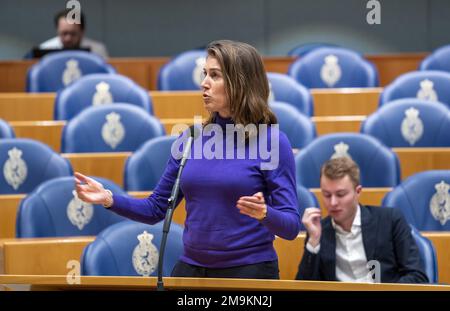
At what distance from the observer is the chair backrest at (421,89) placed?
4398mm

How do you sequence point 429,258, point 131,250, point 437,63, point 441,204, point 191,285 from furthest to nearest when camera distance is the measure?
point 437,63 → point 441,204 → point 429,258 → point 131,250 → point 191,285

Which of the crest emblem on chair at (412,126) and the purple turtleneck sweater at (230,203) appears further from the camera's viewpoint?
the crest emblem on chair at (412,126)

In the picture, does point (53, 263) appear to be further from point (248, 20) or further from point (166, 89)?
point (248, 20)

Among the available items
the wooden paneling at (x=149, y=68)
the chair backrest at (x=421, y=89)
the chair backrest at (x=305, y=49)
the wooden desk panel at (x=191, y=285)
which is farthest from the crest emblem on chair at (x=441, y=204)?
the chair backrest at (x=305, y=49)

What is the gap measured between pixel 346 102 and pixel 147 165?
1463 millimetres

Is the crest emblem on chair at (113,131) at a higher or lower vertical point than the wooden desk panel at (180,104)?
lower

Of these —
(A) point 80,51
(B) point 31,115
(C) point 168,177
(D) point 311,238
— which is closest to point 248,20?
(A) point 80,51

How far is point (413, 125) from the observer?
12.8ft

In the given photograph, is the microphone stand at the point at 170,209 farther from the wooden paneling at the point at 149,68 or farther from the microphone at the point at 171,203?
the wooden paneling at the point at 149,68

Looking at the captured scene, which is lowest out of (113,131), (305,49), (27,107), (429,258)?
(429,258)

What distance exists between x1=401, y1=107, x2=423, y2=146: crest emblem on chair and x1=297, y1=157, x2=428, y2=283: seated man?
1307 mm

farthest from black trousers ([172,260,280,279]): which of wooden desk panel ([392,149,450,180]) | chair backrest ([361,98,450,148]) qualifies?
chair backrest ([361,98,450,148])

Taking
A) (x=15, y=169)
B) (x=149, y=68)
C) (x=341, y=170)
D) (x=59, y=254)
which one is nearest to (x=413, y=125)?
(x=341, y=170)

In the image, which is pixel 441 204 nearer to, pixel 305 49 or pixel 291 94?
pixel 291 94
